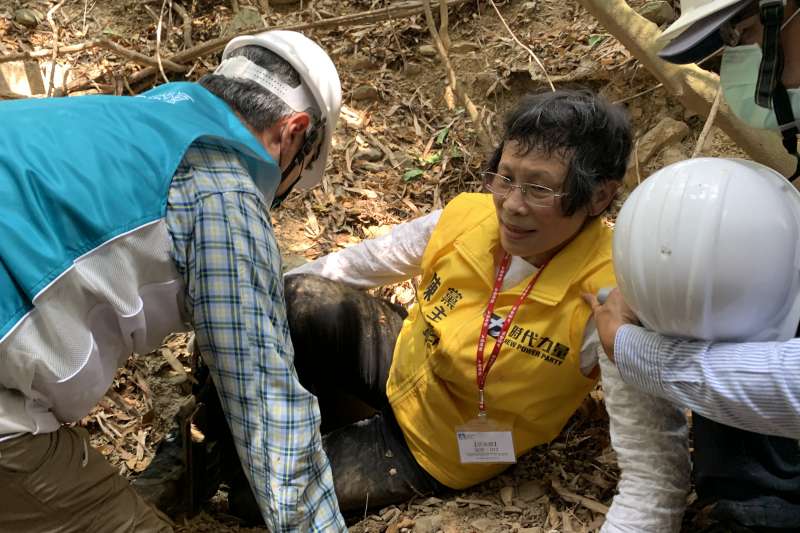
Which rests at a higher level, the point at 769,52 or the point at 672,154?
the point at 769,52

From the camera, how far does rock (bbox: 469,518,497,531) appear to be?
9.06 feet

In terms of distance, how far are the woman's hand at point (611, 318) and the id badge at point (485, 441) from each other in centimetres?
64

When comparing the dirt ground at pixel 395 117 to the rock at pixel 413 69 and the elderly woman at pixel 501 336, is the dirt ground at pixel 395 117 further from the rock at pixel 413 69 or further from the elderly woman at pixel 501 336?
the elderly woman at pixel 501 336

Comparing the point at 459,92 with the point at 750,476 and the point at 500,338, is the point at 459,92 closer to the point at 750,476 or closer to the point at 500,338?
the point at 500,338

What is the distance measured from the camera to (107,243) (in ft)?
6.11

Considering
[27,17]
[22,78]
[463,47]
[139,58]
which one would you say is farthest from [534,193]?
[27,17]

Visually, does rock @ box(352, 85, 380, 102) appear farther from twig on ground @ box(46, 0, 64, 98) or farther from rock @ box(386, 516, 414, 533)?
rock @ box(386, 516, 414, 533)

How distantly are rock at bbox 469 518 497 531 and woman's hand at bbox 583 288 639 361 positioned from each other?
0.96 metres

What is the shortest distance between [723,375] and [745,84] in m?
0.99

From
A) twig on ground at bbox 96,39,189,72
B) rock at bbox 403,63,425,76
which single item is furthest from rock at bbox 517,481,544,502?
twig on ground at bbox 96,39,189,72

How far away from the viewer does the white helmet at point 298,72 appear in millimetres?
2289

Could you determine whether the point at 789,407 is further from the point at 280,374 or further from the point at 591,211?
the point at 280,374

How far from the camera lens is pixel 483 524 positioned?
2781mm

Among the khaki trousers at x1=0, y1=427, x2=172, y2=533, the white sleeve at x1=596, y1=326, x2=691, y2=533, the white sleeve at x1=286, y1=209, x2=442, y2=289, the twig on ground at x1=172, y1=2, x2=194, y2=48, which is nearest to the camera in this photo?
the khaki trousers at x1=0, y1=427, x2=172, y2=533
